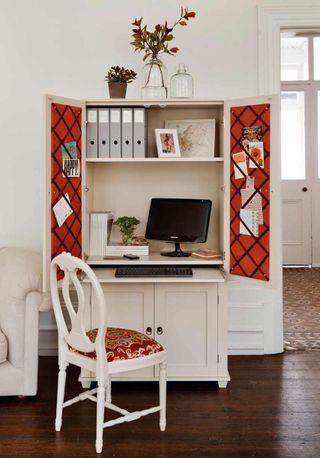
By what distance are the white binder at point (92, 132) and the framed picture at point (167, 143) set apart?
393mm

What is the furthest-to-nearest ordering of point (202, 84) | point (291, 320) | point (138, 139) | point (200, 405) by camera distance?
1. point (291, 320)
2. point (202, 84)
3. point (138, 139)
4. point (200, 405)

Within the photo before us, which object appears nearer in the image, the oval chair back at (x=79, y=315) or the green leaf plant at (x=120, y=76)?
the oval chair back at (x=79, y=315)

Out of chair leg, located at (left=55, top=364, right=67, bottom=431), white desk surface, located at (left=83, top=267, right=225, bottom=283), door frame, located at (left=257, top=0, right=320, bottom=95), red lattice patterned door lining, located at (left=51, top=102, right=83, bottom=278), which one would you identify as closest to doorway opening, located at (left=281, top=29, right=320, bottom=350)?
door frame, located at (left=257, top=0, right=320, bottom=95)

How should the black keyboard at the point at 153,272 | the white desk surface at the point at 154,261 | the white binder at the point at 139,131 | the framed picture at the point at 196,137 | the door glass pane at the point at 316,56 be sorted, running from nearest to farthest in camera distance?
1. the black keyboard at the point at 153,272
2. the white desk surface at the point at 154,261
3. the white binder at the point at 139,131
4. the framed picture at the point at 196,137
5. the door glass pane at the point at 316,56

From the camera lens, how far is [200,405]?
2.93 metres

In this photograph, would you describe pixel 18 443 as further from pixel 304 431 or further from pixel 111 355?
pixel 304 431

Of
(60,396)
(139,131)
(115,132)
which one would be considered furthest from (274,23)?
(60,396)

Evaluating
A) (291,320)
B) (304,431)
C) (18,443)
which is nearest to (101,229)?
(18,443)

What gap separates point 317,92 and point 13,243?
485 centimetres

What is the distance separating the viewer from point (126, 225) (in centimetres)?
352

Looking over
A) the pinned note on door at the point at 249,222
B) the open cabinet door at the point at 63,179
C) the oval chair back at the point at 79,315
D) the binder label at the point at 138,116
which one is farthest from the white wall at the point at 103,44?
the oval chair back at the point at 79,315

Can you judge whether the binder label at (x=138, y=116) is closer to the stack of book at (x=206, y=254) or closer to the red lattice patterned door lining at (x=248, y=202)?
the red lattice patterned door lining at (x=248, y=202)

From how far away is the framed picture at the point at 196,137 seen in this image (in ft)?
11.5

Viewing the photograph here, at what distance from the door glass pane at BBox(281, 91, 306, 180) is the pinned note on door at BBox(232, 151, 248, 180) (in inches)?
→ 162
